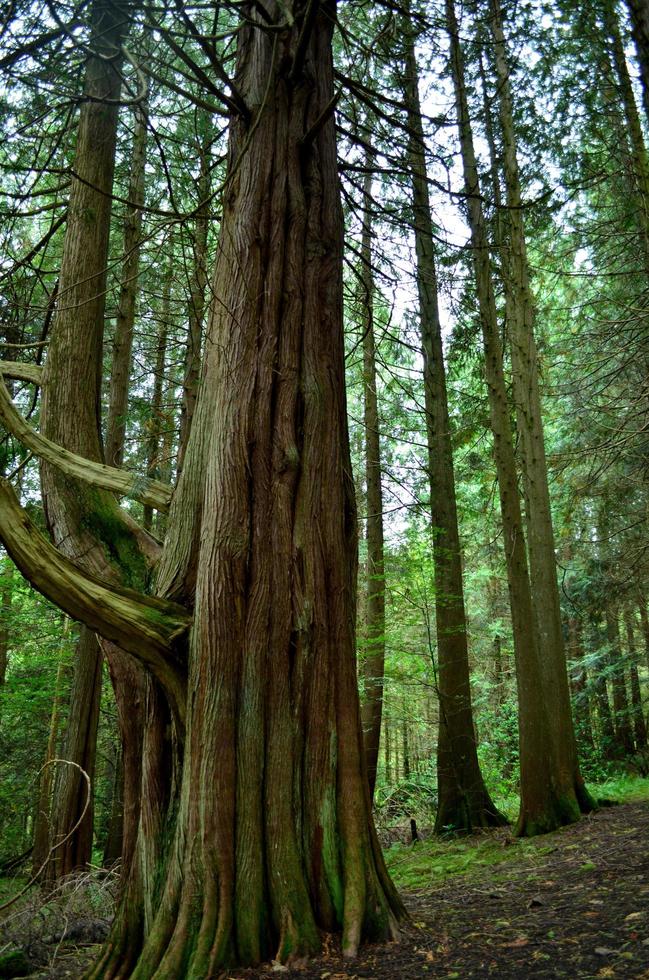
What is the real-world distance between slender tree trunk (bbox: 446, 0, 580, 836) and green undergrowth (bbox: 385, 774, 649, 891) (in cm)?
39

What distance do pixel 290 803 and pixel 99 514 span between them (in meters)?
2.21

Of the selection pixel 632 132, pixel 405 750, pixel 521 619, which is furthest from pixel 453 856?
pixel 405 750

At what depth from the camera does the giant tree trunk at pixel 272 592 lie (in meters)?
3.10

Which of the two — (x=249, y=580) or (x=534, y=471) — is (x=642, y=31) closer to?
(x=249, y=580)

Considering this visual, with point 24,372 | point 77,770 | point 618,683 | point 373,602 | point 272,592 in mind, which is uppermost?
point 24,372

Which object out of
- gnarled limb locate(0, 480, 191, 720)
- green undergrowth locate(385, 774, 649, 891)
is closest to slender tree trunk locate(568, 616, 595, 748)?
green undergrowth locate(385, 774, 649, 891)

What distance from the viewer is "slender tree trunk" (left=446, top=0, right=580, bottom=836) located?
25.8 ft

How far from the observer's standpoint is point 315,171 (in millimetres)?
4461

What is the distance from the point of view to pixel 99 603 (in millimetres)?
3307

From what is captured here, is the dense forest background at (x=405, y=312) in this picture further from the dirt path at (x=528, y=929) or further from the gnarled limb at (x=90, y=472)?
the dirt path at (x=528, y=929)

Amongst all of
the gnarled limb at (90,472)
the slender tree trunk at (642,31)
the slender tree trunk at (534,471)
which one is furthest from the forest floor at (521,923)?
the slender tree trunk at (642,31)

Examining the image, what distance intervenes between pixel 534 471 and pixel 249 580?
21.4 feet

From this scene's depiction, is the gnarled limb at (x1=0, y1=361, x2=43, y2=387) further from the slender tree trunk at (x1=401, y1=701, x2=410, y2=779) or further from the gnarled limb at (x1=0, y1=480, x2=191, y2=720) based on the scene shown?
the slender tree trunk at (x1=401, y1=701, x2=410, y2=779)

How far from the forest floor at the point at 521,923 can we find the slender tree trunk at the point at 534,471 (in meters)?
2.02
